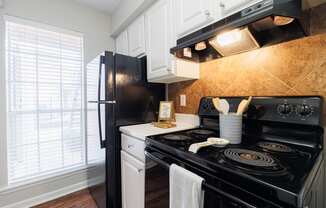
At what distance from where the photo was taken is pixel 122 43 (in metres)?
2.42

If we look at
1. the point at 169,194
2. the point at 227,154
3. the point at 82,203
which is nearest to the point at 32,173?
the point at 82,203

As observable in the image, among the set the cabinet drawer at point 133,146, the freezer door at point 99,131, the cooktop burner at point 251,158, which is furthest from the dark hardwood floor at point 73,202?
the cooktop burner at point 251,158

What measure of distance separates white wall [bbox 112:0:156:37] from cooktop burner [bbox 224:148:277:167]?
1.64 m

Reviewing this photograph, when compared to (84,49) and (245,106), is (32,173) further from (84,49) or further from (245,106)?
(245,106)

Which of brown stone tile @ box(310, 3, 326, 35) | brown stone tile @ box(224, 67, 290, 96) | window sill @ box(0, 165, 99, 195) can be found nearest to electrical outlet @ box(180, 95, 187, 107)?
brown stone tile @ box(224, 67, 290, 96)

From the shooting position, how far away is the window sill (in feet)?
6.11

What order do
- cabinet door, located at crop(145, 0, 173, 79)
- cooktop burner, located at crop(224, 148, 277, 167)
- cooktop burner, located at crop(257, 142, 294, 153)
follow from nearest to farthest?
cooktop burner, located at crop(224, 148, 277, 167)
cooktop burner, located at crop(257, 142, 294, 153)
cabinet door, located at crop(145, 0, 173, 79)

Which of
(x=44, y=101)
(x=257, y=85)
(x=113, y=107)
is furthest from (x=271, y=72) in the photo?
(x=44, y=101)

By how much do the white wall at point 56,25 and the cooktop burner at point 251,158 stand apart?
1.56 meters

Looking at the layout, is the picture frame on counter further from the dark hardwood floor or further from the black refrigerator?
the dark hardwood floor

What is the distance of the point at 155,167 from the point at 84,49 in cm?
209

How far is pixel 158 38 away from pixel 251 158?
1330mm

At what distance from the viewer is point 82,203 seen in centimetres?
202

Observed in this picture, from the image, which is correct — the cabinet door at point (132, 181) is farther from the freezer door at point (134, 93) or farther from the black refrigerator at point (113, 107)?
the freezer door at point (134, 93)
